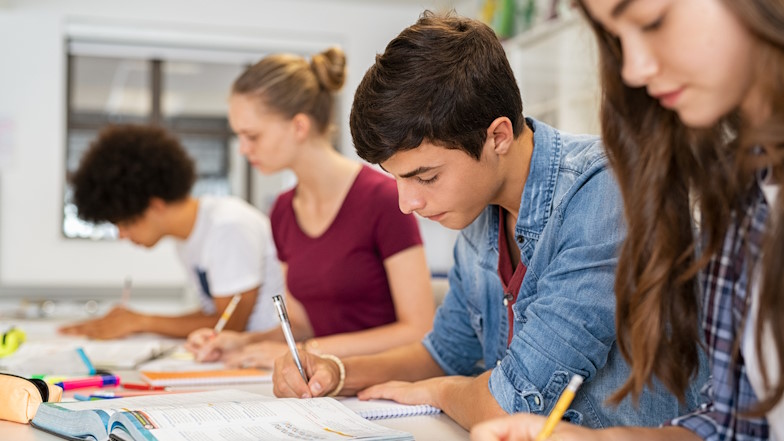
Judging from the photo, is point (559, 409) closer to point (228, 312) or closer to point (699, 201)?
point (699, 201)

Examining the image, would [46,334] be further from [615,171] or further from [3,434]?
[615,171]

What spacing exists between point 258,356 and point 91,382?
353mm

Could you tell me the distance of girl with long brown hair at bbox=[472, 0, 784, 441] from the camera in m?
0.73

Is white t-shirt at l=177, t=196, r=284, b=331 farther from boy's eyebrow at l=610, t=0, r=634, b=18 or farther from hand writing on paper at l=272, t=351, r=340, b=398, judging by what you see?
boy's eyebrow at l=610, t=0, r=634, b=18

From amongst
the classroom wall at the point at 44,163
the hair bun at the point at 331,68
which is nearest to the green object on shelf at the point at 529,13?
the classroom wall at the point at 44,163

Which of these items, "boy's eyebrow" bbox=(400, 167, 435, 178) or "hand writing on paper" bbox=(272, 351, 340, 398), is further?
"hand writing on paper" bbox=(272, 351, 340, 398)

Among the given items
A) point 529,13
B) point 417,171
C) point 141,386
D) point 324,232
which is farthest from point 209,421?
point 529,13

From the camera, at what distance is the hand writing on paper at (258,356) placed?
1.75m

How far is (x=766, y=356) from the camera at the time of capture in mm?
788

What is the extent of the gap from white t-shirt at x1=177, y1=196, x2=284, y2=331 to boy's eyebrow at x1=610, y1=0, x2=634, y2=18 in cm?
177

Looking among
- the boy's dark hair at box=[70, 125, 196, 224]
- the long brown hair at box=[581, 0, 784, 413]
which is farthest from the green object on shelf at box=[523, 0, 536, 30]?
the long brown hair at box=[581, 0, 784, 413]

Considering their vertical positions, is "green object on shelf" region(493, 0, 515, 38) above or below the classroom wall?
above

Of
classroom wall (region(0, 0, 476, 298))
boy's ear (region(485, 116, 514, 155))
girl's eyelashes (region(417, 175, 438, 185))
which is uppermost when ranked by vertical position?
boy's ear (region(485, 116, 514, 155))

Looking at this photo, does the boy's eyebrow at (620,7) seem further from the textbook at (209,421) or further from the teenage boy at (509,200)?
the textbook at (209,421)
